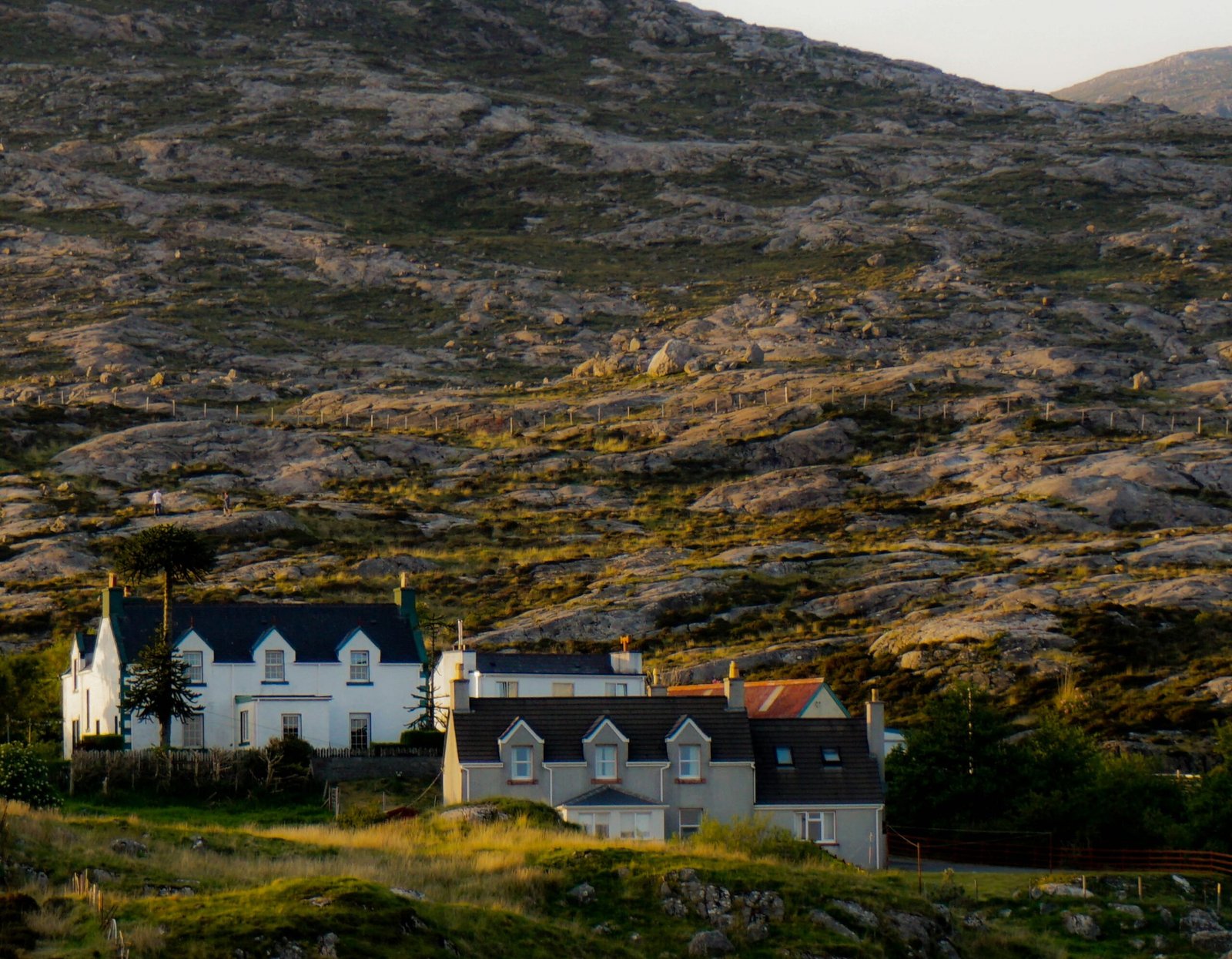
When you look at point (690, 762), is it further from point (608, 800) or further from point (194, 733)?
point (194, 733)

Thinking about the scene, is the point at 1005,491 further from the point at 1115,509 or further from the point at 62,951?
the point at 62,951

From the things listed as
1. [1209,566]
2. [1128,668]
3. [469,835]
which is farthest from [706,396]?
[469,835]

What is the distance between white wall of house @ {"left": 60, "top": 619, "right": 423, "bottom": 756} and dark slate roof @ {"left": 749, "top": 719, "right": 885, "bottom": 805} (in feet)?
70.9

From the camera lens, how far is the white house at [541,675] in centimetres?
7675

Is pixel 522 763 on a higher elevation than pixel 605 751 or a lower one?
lower

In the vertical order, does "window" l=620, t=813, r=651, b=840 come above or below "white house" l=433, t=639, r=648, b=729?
below

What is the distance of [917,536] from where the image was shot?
443 ft

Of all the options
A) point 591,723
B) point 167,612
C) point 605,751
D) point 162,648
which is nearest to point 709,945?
point 605,751

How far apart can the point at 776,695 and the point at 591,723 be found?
17033mm

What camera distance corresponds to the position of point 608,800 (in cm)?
5912

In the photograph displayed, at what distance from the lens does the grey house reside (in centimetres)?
5928

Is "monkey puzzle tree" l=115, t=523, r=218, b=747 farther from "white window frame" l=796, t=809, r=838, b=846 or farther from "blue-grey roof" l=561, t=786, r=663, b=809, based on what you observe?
"white window frame" l=796, t=809, r=838, b=846

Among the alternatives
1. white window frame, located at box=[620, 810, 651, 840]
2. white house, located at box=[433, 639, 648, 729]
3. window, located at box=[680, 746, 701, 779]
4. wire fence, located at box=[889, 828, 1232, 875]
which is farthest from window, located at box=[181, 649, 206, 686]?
wire fence, located at box=[889, 828, 1232, 875]

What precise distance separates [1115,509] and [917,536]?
1704 cm
